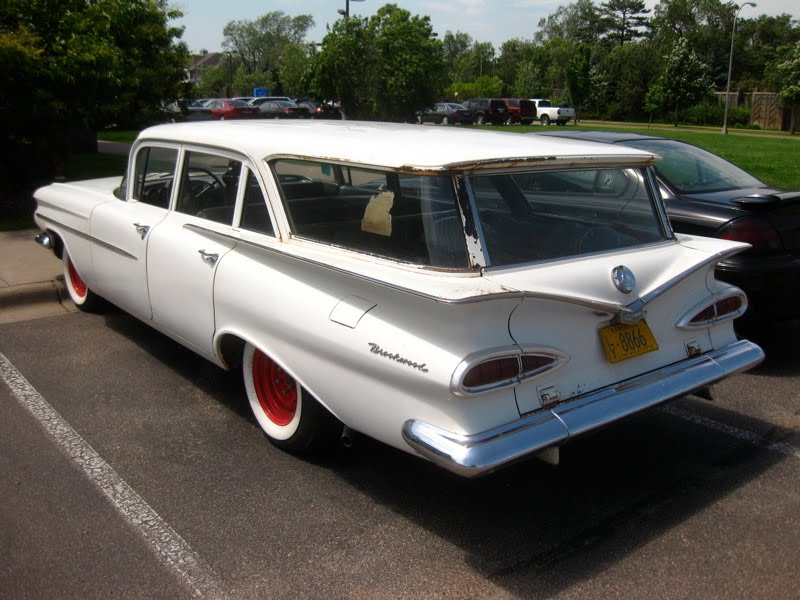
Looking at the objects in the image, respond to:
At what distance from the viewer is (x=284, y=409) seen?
151 inches

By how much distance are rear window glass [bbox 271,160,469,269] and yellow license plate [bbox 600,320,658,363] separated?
2.34 feet

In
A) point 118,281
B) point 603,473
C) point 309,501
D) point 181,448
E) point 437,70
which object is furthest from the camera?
point 437,70

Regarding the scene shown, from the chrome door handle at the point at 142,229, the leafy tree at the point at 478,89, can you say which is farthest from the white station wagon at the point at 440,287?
the leafy tree at the point at 478,89

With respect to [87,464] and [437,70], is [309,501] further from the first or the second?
[437,70]

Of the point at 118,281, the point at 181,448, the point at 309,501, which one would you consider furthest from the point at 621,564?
the point at 118,281

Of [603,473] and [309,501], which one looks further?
[603,473]

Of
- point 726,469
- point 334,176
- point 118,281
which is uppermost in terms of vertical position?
point 334,176

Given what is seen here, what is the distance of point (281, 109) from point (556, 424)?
109 feet

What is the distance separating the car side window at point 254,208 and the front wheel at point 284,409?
608mm

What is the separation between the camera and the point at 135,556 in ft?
9.78

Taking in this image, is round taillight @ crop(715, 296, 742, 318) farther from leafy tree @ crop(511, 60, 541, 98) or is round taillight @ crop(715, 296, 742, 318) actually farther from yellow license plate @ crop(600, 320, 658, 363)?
leafy tree @ crop(511, 60, 541, 98)

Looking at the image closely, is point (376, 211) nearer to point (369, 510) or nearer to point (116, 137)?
point (369, 510)

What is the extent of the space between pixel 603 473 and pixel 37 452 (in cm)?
280

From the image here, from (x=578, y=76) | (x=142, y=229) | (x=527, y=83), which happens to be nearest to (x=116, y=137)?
(x=142, y=229)
